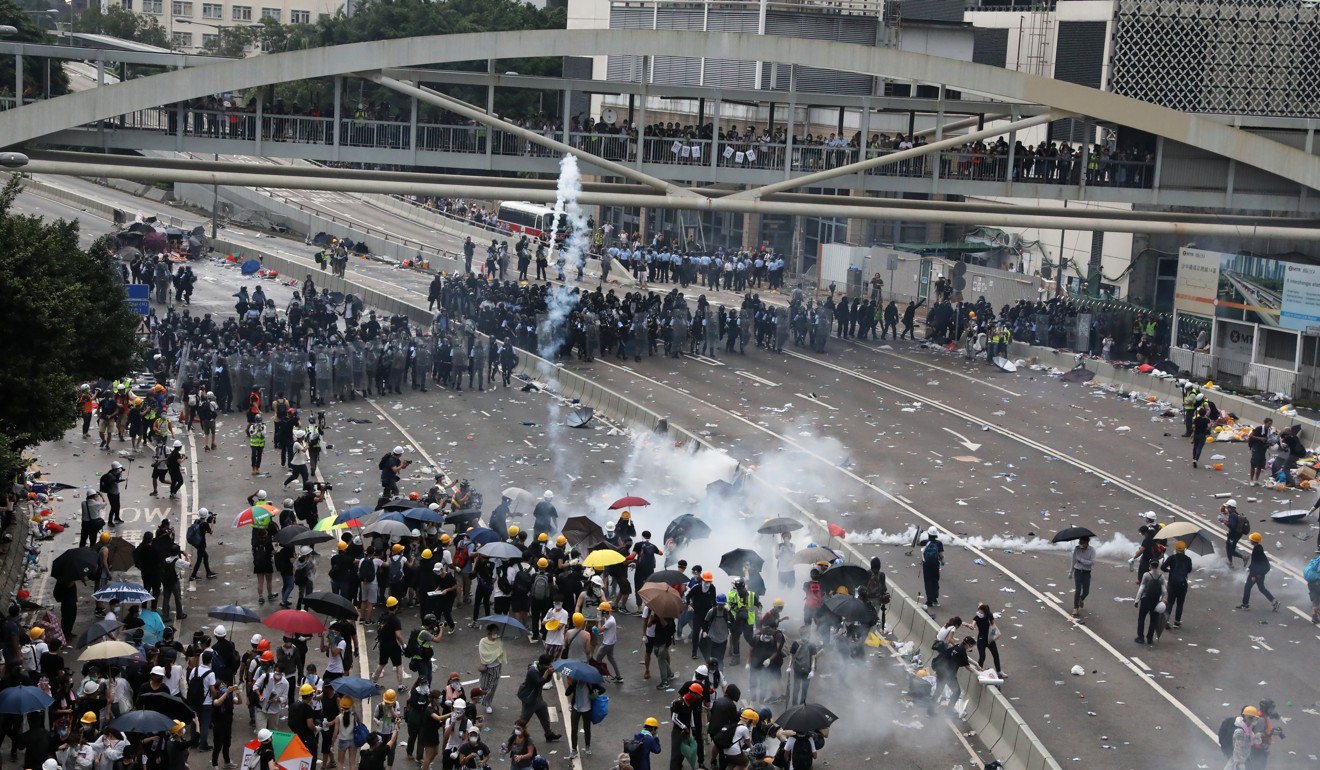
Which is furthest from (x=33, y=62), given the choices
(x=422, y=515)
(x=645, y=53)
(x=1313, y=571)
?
(x=1313, y=571)

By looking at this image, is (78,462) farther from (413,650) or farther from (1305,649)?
(1305,649)

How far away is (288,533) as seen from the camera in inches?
914

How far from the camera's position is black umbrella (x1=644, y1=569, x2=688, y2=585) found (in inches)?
836

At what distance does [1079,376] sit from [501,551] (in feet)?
72.7

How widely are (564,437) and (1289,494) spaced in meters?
13.7

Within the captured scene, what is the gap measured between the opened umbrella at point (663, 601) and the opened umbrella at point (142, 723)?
633 centimetres

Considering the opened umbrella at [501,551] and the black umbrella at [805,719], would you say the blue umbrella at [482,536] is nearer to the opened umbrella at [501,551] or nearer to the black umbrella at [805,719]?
the opened umbrella at [501,551]

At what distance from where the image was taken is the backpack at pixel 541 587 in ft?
71.7

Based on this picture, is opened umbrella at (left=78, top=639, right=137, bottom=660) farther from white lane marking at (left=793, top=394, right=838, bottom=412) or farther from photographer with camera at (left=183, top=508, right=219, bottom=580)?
white lane marking at (left=793, top=394, right=838, bottom=412)

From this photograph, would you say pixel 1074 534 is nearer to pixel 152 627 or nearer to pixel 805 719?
pixel 805 719

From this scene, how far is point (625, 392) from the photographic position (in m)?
38.2

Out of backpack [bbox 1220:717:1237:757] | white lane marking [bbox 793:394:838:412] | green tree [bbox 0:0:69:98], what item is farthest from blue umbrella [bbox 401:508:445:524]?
green tree [bbox 0:0:69:98]

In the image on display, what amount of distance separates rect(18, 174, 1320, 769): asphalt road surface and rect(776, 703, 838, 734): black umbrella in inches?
104

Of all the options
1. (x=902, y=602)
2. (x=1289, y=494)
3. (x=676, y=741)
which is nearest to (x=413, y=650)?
(x=676, y=741)
